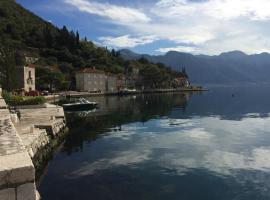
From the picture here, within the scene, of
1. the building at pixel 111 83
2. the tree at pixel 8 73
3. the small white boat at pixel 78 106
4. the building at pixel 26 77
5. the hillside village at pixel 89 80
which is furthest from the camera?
the building at pixel 111 83

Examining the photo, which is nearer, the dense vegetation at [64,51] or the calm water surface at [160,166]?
the calm water surface at [160,166]

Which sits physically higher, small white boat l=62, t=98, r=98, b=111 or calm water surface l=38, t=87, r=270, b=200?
small white boat l=62, t=98, r=98, b=111

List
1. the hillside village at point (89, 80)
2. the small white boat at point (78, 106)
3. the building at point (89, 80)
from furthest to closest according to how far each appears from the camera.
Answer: the building at point (89, 80) → the hillside village at point (89, 80) → the small white boat at point (78, 106)

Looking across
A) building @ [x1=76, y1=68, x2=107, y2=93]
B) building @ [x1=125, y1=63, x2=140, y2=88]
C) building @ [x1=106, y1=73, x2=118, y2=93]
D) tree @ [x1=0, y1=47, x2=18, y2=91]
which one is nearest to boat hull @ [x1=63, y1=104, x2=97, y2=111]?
tree @ [x1=0, y1=47, x2=18, y2=91]

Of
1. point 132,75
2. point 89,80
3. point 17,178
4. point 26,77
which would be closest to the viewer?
point 17,178

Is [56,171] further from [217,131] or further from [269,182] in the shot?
[217,131]

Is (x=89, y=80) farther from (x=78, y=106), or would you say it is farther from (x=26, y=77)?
(x=78, y=106)

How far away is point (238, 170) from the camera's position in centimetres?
2256

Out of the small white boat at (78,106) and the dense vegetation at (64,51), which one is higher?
the dense vegetation at (64,51)

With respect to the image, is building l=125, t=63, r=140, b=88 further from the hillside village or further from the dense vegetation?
the dense vegetation

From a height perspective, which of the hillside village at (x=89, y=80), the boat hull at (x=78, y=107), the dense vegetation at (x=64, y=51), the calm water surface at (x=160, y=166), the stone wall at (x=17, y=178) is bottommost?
the calm water surface at (x=160, y=166)

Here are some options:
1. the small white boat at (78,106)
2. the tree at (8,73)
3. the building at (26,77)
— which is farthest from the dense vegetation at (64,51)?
the small white boat at (78,106)

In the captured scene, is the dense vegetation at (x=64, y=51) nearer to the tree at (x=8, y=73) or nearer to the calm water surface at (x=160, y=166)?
the tree at (x=8, y=73)

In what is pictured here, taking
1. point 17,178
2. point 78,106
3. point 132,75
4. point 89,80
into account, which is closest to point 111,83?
point 89,80
